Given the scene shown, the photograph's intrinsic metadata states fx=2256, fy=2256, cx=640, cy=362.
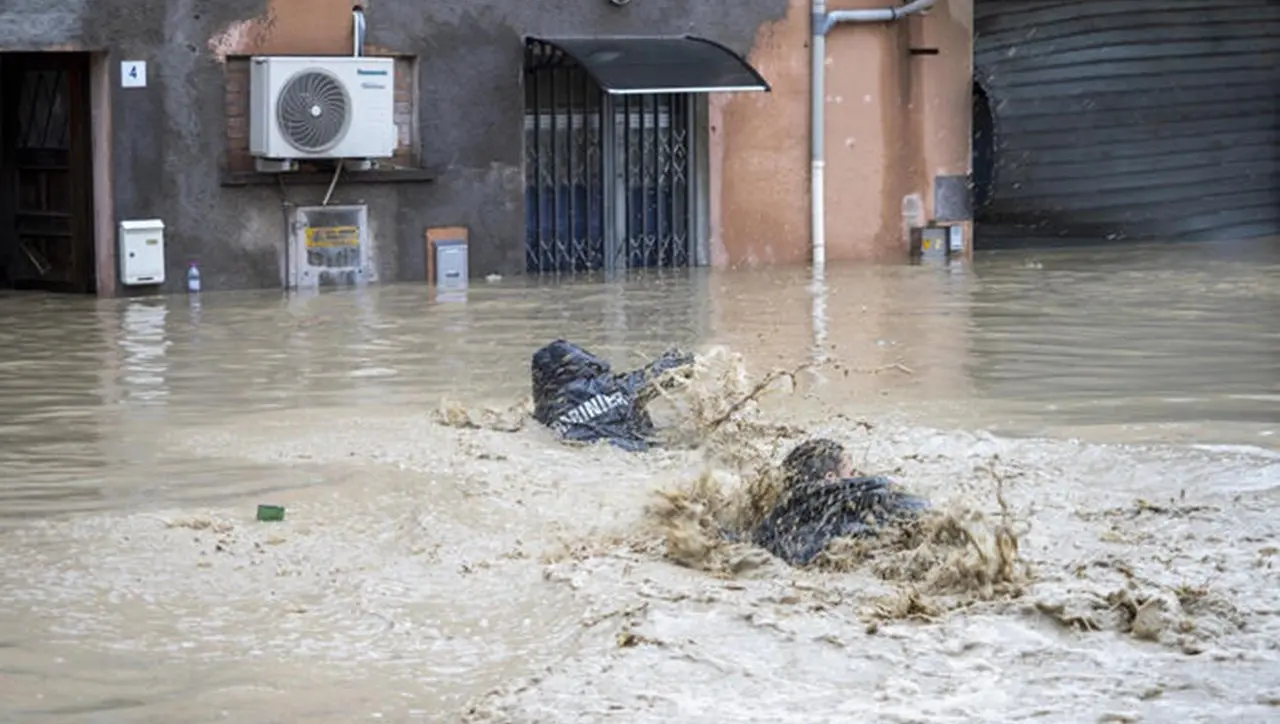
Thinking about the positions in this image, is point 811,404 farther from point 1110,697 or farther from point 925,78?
point 925,78

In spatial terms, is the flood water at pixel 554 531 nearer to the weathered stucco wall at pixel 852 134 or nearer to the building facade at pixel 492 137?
the building facade at pixel 492 137

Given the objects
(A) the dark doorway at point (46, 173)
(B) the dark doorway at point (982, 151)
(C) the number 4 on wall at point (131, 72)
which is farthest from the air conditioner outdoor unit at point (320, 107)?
(B) the dark doorway at point (982, 151)

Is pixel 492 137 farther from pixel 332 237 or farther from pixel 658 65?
pixel 332 237

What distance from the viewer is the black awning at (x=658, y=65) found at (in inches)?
700

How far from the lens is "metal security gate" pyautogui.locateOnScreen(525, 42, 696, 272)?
18.8 metres

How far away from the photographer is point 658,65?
59.7 feet

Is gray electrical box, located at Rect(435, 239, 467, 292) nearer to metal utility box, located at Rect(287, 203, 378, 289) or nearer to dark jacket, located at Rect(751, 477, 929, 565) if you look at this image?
metal utility box, located at Rect(287, 203, 378, 289)

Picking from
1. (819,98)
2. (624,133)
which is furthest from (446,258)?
(819,98)

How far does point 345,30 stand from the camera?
17422 mm

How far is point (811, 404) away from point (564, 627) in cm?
443

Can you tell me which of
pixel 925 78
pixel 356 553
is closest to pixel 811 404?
→ pixel 356 553

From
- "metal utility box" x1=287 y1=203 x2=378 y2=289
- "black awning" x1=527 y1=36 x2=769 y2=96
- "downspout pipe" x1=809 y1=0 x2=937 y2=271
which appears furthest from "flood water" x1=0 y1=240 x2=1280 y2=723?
"downspout pipe" x1=809 y1=0 x2=937 y2=271

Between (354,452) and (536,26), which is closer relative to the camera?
(354,452)

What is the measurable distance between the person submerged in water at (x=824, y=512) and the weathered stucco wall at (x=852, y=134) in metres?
11.5
